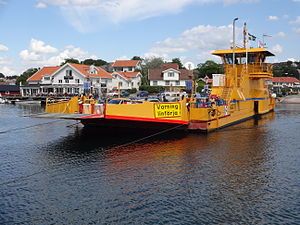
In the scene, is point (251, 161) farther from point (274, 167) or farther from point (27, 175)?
point (27, 175)

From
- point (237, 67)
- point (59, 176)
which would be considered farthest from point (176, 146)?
point (237, 67)

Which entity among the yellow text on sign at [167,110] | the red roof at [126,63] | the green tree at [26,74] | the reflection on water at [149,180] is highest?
the red roof at [126,63]

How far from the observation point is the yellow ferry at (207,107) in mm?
20453

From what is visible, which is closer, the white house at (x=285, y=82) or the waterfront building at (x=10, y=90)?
the waterfront building at (x=10, y=90)

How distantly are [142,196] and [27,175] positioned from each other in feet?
16.7

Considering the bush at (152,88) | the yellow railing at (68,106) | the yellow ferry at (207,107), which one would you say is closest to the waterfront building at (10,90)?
the bush at (152,88)

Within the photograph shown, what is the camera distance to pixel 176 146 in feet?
64.2

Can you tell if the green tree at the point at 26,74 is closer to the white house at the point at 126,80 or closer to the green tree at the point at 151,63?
the green tree at the point at 151,63

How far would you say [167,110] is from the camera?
2145 cm

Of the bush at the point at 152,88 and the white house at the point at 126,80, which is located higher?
the white house at the point at 126,80

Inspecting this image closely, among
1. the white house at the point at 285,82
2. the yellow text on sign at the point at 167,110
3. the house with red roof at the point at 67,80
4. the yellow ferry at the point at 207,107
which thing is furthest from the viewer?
the white house at the point at 285,82

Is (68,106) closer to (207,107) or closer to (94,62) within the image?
(207,107)

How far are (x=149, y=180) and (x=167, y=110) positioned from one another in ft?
28.9

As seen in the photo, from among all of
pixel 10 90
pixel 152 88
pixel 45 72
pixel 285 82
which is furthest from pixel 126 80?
pixel 285 82
